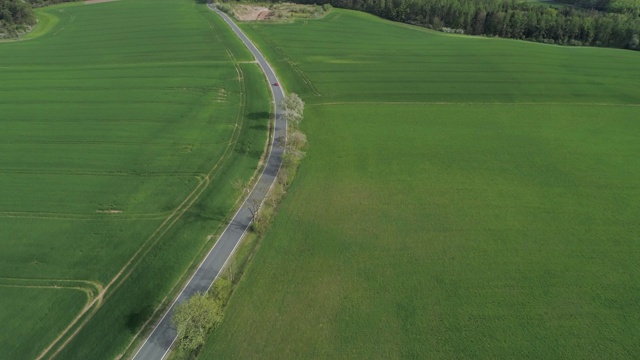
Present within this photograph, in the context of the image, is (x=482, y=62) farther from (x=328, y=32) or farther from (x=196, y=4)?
(x=196, y=4)

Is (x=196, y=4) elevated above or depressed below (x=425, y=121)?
above

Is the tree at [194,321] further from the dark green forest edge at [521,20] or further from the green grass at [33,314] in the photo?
the dark green forest edge at [521,20]

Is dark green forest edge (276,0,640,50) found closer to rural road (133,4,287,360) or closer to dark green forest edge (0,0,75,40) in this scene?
rural road (133,4,287,360)

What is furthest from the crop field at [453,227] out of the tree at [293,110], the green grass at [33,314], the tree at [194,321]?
the green grass at [33,314]

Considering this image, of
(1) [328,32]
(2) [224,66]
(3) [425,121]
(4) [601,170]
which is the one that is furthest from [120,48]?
(4) [601,170]

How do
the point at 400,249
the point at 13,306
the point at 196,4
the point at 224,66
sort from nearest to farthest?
the point at 13,306 < the point at 400,249 < the point at 224,66 < the point at 196,4

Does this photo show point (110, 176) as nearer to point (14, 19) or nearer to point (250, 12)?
point (250, 12)

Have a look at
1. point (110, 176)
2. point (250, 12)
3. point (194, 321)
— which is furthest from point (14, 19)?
point (194, 321)
